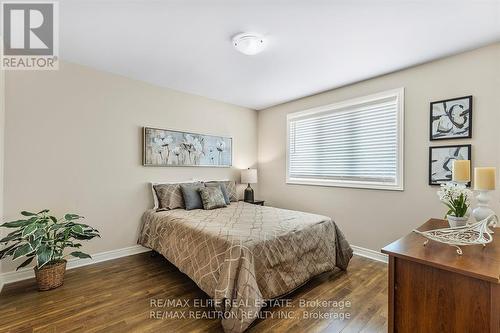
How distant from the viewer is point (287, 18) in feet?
6.31

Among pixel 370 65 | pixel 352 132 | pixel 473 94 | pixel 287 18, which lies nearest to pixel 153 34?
pixel 287 18

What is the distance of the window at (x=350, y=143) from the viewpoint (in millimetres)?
2936

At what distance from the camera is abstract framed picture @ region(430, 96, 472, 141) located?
93.1 inches

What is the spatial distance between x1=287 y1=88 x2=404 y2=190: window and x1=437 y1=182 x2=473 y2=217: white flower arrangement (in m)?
1.24

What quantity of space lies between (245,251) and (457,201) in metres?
1.58

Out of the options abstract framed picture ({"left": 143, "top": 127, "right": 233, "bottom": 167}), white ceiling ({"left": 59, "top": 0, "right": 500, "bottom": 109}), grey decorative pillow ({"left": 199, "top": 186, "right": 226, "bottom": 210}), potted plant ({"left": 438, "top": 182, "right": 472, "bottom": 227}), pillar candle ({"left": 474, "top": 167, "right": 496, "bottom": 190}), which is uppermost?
white ceiling ({"left": 59, "top": 0, "right": 500, "bottom": 109})

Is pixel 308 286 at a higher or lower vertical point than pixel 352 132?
lower

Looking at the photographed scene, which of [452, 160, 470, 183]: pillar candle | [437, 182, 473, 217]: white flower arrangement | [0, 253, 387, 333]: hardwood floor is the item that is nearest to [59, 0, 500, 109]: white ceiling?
[452, 160, 470, 183]: pillar candle

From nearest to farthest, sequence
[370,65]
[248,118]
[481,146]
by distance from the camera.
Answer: [481,146] < [370,65] < [248,118]

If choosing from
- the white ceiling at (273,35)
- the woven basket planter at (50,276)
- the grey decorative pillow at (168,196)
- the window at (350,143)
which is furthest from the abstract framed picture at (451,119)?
the woven basket planter at (50,276)

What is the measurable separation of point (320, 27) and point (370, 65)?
1.07 m

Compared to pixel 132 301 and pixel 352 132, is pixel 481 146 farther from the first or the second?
pixel 132 301

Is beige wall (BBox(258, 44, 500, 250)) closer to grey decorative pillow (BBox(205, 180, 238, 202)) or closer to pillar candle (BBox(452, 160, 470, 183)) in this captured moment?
pillar candle (BBox(452, 160, 470, 183))

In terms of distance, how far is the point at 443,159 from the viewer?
250cm
